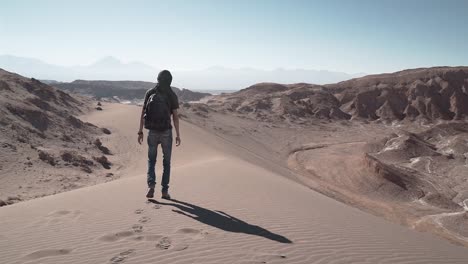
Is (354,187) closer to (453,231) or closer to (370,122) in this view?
(453,231)

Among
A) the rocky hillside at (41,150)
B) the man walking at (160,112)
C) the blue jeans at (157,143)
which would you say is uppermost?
the man walking at (160,112)

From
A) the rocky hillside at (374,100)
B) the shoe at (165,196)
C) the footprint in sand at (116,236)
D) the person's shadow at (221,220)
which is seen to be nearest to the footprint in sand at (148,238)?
the footprint in sand at (116,236)

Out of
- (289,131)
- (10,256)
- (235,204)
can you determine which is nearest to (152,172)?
(235,204)

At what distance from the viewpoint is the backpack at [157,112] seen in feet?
20.5

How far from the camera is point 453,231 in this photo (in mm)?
17859

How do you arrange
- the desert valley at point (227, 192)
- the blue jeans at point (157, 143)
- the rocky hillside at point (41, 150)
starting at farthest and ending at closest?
the rocky hillside at point (41, 150), the blue jeans at point (157, 143), the desert valley at point (227, 192)

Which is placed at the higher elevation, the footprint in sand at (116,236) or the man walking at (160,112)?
the man walking at (160,112)

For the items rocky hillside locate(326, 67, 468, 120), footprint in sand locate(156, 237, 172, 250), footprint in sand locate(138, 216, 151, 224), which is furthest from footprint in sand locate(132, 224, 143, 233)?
rocky hillside locate(326, 67, 468, 120)

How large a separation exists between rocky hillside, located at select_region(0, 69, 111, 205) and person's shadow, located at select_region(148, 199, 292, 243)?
5.03m

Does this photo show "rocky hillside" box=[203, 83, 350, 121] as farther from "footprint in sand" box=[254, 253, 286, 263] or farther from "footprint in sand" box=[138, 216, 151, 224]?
"footprint in sand" box=[254, 253, 286, 263]

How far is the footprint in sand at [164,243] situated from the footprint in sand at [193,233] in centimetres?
29

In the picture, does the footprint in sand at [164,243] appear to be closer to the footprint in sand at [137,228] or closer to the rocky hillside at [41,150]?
the footprint in sand at [137,228]

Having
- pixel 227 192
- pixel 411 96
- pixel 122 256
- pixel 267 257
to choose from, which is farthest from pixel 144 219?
pixel 411 96

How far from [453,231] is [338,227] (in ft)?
48.2
